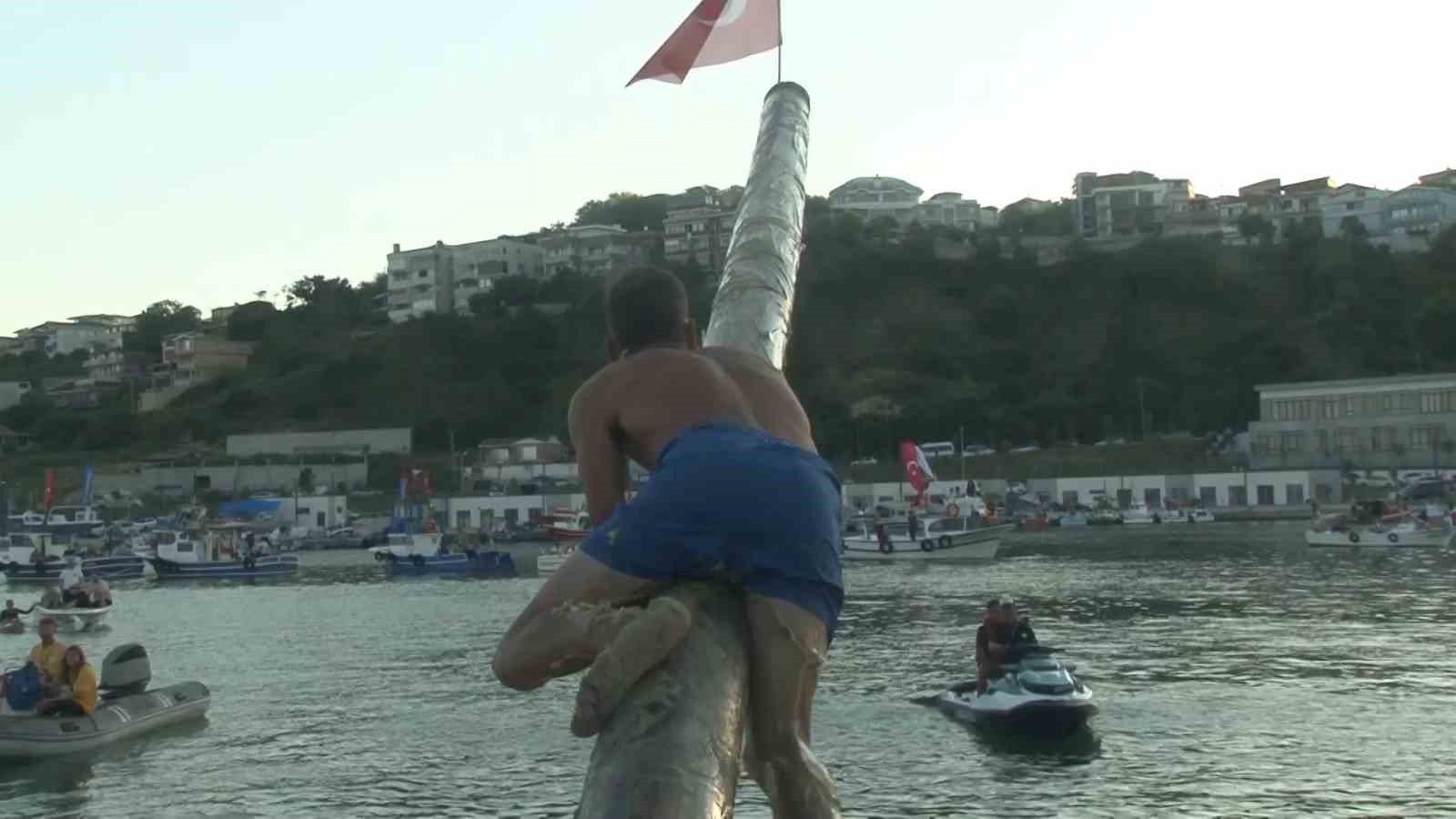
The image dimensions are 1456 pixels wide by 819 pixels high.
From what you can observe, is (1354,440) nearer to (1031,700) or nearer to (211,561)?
(211,561)

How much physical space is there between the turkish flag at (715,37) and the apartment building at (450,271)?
16028 centimetres

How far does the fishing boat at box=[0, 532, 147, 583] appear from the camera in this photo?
68.5m

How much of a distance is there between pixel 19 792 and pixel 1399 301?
423 ft

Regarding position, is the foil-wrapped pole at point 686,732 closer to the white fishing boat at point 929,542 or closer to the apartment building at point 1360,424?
the white fishing boat at point 929,542

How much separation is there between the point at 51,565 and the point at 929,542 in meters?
38.2

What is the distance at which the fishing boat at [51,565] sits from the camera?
68.5m

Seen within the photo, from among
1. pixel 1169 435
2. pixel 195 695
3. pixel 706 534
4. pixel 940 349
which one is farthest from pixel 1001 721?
pixel 940 349

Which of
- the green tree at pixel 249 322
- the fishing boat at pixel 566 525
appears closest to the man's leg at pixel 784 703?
the fishing boat at pixel 566 525

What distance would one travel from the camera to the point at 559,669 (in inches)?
86.1

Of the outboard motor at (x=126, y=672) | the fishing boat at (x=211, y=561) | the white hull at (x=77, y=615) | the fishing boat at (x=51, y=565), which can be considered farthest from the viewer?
the fishing boat at (x=51, y=565)

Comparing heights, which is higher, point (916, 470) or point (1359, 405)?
point (1359, 405)

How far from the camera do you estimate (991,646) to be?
21953 millimetres

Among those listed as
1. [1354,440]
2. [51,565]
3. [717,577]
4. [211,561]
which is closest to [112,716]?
[717,577]

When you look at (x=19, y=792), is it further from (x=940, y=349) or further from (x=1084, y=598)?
(x=940, y=349)
